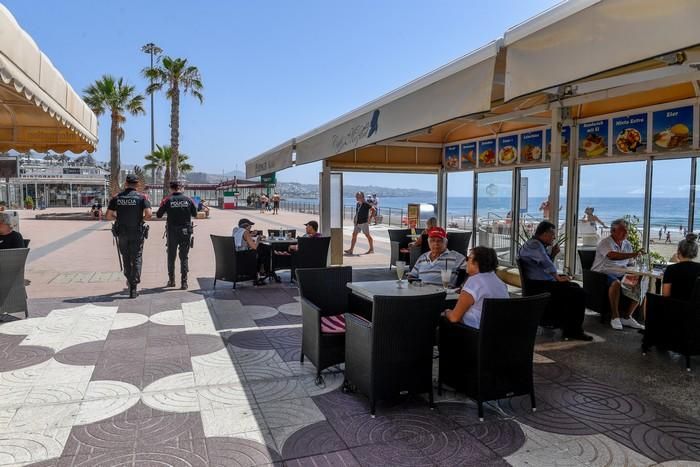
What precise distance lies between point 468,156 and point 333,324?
669 centimetres

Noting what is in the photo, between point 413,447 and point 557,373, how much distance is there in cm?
186

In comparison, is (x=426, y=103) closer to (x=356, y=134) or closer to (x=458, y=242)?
(x=356, y=134)

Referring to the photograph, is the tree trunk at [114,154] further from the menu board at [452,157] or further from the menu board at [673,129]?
the menu board at [673,129]

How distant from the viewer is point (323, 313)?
4410 mm

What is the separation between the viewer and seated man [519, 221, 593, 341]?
5.13m

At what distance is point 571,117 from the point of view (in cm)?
748

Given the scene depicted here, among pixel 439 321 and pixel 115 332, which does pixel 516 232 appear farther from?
pixel 115 332

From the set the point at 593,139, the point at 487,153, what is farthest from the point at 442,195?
the point at 593,139

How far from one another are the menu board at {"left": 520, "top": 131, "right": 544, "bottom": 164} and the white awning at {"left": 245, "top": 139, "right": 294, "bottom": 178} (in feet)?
12.9

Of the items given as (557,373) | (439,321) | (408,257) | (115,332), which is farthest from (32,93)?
(408,257)

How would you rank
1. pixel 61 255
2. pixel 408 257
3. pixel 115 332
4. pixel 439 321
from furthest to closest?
pixel 61 255
pixel 408 257
pixel 115 332
pixel 439 321

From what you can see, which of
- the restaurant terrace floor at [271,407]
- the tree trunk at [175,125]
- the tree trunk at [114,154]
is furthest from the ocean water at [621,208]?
the tree trunk at [114,154]

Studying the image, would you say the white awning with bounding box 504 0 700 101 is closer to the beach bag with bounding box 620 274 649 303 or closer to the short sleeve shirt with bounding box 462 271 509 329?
the short sleeve shirt with bounding box 462 271 509 329

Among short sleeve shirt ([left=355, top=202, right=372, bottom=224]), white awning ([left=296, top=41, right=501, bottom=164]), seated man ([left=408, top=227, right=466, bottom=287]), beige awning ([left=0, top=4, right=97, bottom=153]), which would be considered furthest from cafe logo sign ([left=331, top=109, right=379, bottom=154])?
short sleeve shirt ([left=355, top=202, right=372, bottom=224])
